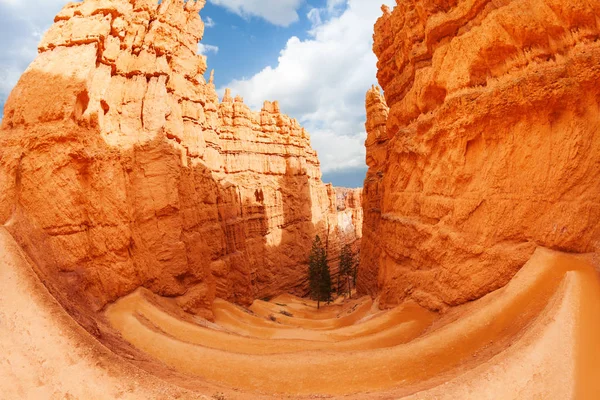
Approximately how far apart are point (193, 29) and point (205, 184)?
11.7 meters

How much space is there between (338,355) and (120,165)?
1274 centimetres

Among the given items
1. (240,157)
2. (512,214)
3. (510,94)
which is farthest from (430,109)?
(240,157)

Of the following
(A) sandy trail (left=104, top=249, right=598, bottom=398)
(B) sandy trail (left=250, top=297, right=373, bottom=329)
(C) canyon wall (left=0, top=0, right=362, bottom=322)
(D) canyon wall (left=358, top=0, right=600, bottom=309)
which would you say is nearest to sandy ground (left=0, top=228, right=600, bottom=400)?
(A) sandy trail (left=104, top=249, right=598, bottom=398)

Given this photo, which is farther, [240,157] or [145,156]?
[240,157]

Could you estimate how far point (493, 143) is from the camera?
11.1 meters

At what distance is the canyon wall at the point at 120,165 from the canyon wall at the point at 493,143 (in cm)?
1276

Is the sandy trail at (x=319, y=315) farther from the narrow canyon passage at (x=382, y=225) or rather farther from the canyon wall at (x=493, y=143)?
the canyon wall at (x=493, y=143)

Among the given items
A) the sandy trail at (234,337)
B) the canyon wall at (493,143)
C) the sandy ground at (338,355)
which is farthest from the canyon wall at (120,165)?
the canyon wall at (493,143)

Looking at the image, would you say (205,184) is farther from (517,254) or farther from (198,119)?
(517,254)

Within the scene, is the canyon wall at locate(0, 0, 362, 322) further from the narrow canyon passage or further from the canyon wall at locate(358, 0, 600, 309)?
the canyon wall at locate(358, 0, 600, 309)

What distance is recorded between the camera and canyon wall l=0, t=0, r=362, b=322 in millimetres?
11117

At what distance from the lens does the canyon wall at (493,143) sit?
8.65 m

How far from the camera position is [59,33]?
536 inches

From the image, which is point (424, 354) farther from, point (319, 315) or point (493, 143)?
point (319, 315)
